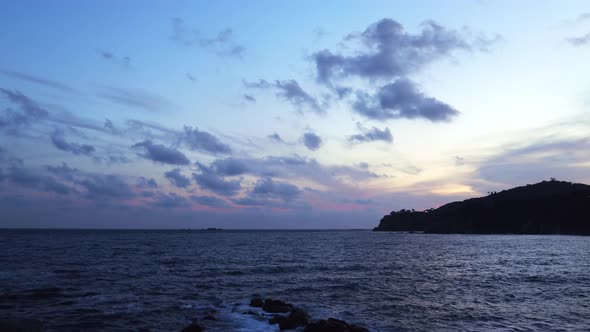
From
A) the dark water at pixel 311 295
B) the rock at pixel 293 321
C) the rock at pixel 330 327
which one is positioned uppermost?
the rock at pixel 330 327

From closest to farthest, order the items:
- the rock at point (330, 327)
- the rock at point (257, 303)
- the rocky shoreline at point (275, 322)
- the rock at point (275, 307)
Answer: the rock at point (330, 327), the rocky shoreline at point (275, 322), the rock at point (275, 307), the rock at point (257, 303)

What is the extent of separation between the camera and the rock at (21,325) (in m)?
23.0

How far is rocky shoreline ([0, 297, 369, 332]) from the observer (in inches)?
899

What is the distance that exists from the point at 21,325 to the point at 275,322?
15.8 m

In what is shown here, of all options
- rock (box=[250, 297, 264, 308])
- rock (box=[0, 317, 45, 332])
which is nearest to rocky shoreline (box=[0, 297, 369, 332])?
rock (box=[0, 317, 45, 332])

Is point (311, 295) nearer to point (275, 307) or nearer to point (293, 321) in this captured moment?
point (275, 307)

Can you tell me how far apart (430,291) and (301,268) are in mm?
23227

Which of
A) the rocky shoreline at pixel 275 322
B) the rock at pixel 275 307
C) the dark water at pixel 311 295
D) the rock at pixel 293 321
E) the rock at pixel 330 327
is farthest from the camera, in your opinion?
the rock at pixel 275 307

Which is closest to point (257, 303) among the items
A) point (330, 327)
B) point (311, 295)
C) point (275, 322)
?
point (275, 322)

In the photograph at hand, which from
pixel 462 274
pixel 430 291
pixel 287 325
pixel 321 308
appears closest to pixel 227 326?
pixel 287 325

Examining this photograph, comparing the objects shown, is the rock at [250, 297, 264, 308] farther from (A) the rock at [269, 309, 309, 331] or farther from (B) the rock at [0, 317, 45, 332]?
(B) the rock at [0, 317, 45, 332]

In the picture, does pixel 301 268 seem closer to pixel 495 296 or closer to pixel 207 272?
pixel 207 272

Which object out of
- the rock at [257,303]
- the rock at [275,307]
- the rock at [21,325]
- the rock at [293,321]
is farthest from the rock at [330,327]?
the rock at [21,325]

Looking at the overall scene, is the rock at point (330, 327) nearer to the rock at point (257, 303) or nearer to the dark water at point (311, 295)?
the dark water at point (311, 295)
